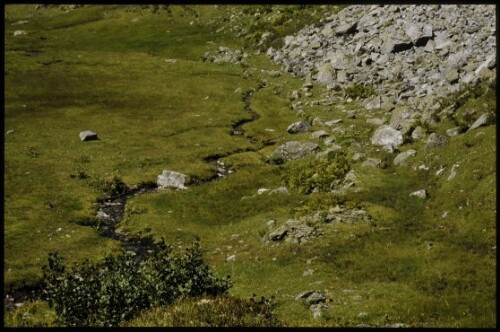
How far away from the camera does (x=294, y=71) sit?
81250 millimetres

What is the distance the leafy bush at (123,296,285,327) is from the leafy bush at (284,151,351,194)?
2273 centimetres

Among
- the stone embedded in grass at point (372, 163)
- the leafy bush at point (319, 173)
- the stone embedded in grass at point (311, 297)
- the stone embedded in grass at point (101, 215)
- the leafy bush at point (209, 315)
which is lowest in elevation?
the stone embedded in grass at point (101, 215)

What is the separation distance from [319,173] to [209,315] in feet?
88.3

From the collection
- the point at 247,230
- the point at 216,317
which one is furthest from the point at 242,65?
the point at 216,317

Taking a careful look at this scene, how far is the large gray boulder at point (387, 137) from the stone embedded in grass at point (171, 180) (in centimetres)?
1675

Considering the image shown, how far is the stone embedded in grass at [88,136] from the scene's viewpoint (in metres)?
59.3

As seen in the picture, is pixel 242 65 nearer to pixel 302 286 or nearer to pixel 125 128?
pixel 125 128

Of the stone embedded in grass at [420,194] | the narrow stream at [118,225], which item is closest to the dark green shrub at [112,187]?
the narrow stream at [118,225]

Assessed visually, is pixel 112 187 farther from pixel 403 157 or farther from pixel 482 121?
pixel 482 121

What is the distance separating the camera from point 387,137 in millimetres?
44969

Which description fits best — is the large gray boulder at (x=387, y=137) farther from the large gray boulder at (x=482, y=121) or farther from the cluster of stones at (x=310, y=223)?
the cluster of stones at (x=310, y=223)

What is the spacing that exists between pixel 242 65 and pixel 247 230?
2426 inches

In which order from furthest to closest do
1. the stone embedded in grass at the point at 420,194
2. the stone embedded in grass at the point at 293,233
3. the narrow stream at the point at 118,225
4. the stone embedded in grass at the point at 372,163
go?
the stone embedded in grass at the point at 372,163
the stone embedded in grass at the point at 420,194
the stone embedded in grass at the point at 293,233
the narrow stream at the point at 118,225

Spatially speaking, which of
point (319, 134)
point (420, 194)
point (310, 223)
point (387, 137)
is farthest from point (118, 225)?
point (387, 137)
